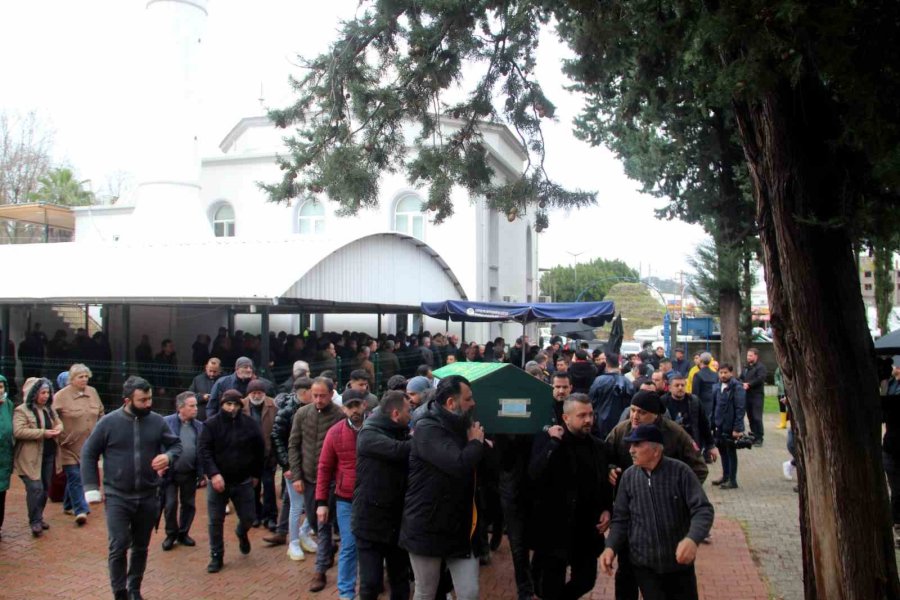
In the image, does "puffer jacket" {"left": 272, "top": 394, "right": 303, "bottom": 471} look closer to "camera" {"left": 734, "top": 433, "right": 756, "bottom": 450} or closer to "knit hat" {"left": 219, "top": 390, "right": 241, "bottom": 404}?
"knit hat" {"left": 219, "top": 390, "right": 241, "bottom": 404}

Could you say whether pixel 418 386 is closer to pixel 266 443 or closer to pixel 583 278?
pixel 266 443

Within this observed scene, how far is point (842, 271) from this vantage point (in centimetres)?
497

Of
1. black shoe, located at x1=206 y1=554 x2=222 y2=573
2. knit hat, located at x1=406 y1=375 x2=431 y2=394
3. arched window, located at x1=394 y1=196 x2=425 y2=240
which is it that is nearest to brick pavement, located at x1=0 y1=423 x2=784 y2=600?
black shoe, located at x1=206 y1=554 x2=222 y2=573

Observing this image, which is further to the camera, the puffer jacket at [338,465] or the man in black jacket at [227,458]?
the man in black jacket at [227,458]

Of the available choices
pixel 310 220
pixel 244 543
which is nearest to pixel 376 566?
pixel 244 543

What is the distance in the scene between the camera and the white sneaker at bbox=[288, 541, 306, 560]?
7184mm

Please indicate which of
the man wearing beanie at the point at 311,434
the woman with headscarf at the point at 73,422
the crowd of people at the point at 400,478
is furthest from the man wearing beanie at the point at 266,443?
the woman with headscarf at the point at 73,422

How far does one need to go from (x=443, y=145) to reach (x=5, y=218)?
2434cm

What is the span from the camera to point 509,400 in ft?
16.7

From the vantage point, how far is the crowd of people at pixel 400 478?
4.48m

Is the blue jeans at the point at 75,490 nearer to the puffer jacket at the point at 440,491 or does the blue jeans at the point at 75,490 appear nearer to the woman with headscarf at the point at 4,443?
the woman with headscarf at the point at 4,443

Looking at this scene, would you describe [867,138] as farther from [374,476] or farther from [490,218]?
[490,218]

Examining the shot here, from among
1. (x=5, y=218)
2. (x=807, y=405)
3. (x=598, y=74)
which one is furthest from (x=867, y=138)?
(x=5, y=218)

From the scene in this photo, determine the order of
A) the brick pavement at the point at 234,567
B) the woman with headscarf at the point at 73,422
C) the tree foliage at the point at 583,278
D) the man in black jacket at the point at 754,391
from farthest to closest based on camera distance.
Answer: the tree foliage at the point at 583,278 < the man in black jacket at the point at 754,391 < the woman with headscarf at the point at 73,422 < the brick pavement at the point at 234,567
